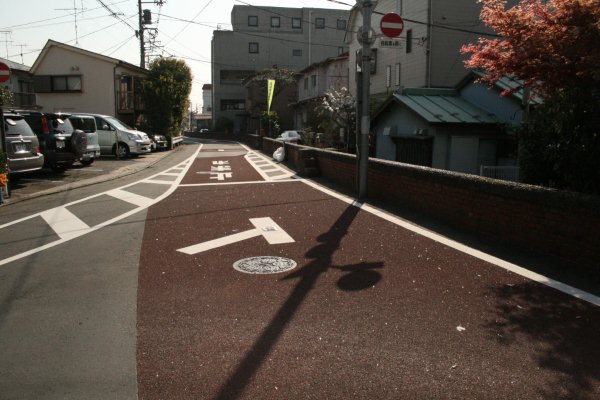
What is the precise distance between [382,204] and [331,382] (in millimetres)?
7163

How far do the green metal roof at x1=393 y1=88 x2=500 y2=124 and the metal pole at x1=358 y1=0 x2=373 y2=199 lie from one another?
457 centimetres

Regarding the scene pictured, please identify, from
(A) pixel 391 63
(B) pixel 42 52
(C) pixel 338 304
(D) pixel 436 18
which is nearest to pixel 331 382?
(C) pixel 338 304

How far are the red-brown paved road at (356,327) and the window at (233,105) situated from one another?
58575mm

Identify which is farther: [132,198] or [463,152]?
[463,152]

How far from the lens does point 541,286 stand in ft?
17.2

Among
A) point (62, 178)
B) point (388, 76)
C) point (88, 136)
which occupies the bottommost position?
point (62, 178)

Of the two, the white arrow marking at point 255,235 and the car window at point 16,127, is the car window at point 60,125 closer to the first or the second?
the car window at point 16,127

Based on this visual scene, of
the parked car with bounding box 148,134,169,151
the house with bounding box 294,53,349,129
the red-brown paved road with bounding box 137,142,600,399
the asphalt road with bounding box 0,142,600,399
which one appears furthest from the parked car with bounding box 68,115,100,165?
the house with bounding box 294,53,349,129

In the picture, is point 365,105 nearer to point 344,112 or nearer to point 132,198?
point 132,198

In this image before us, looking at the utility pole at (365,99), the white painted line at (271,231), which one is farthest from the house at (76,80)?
the white painted line at (271,231)

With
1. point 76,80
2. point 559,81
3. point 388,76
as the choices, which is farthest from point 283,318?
point 76,80

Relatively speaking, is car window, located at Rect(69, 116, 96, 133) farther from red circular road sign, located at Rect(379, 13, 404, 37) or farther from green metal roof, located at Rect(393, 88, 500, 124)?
red circular road sign, located at Rect(379, 13, 404, 37)

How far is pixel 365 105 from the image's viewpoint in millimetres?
10688

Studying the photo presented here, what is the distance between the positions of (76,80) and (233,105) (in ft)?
108
